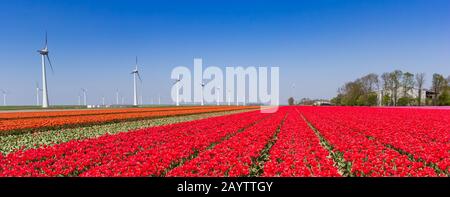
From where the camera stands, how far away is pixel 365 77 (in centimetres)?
10675

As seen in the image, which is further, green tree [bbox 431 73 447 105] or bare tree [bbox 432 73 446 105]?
bare tree [bbox 432 73 446 105]

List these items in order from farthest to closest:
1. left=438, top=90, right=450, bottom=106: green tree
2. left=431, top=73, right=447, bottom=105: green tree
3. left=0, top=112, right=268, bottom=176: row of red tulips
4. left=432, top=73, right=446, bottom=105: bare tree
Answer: left=432, top=73, right=446, bottom=105: bare tree < left=431, top=73, right=447, bottom=105: green tree < left=438, top=90, right=450, bottom=106: green tree < left=0, top=112, right=268, bottom=176: row of red tulips

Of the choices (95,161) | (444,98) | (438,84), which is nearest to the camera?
(95,161)

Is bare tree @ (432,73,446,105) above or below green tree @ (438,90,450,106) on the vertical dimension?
above

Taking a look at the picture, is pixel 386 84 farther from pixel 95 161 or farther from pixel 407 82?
pixel 95 161

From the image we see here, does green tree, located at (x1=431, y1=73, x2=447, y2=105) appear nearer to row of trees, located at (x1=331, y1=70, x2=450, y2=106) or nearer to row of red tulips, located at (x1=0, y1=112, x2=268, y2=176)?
row of trees, located at (x1=331, y1=70, x2=450, y2=106)

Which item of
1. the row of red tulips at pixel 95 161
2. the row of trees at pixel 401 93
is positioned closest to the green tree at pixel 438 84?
the row of trees at pixel 401 93

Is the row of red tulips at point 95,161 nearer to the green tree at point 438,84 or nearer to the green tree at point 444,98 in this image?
the green tree at point 444,98

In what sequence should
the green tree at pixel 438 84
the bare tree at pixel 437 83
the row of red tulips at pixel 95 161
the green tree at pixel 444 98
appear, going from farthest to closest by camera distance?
the bare tree at pixel 437 83 < the green tree at pixel 438 84 < the green tree at pixel 444 98 < the row of red tulips at pixel 95 161

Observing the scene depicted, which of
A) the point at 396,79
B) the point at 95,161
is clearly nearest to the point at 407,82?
the point at 396,79

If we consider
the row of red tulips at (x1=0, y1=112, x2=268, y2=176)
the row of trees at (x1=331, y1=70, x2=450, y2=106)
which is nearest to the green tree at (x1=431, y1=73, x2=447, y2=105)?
the row of trees at (x1=331, y1=70, x2=450, y2=106)
